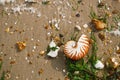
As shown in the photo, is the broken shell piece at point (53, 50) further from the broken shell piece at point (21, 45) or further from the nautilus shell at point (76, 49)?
the broken shell piece at point (21, 45)

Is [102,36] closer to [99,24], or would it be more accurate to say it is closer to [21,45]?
[99,24]

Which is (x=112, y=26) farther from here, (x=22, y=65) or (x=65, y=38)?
(x=22, y=65)

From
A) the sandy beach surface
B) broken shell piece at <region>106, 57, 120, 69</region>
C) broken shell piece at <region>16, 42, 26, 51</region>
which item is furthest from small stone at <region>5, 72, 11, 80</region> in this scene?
broken shell piece at <region>106, 57, 120, 69</region>

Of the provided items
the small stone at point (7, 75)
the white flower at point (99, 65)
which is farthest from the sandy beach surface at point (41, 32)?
the white flower at point (99, 65)

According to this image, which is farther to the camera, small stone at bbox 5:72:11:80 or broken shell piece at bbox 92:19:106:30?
broken shell piece at bbox 92:19:106:30

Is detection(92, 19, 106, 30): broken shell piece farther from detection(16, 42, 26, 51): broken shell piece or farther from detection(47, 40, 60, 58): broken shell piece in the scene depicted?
detection(16, 42, 26, 51): broken shell piece

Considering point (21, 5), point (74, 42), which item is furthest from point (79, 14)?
point (21, 5)

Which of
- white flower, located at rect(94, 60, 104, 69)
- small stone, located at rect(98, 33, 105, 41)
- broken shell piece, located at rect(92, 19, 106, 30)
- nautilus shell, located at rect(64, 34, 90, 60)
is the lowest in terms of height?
white flower, located at rect(94, 60, 104, 69)

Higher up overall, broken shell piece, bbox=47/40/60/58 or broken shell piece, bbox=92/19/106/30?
broken shell piece, bbox=92/19/106/30

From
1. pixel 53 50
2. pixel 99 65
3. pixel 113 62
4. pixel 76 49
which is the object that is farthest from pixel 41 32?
pixel 113 62
